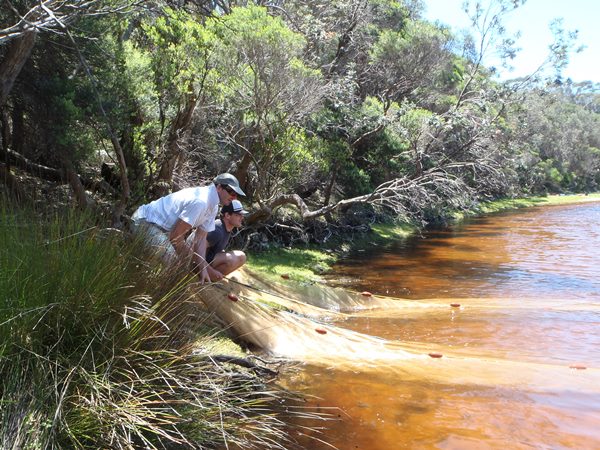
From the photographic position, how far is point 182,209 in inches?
177

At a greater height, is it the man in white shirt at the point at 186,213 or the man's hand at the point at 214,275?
the man in white shirt at the point at 186,213

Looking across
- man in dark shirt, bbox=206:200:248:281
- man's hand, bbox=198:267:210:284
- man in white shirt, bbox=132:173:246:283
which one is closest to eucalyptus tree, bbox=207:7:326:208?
man in dark shirt, bbox=206:200:248:281

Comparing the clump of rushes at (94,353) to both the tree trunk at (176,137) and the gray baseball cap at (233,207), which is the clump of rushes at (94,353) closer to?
the gray baseball cap at (233,207)

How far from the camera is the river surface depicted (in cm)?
379

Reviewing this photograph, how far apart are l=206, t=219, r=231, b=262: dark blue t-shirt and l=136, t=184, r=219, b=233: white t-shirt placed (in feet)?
3.97

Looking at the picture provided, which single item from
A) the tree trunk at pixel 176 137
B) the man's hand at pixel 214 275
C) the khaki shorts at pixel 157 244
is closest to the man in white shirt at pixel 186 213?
the man's hand at pixel 214 275

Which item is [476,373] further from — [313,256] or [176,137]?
[313,256]

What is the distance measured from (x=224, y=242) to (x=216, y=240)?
0.39ft

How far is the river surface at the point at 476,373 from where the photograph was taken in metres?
3.79

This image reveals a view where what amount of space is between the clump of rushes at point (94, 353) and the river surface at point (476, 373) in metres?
1.01

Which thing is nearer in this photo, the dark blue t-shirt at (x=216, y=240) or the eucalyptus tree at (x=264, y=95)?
the dark blue t-shirt at (x=216, y=240)

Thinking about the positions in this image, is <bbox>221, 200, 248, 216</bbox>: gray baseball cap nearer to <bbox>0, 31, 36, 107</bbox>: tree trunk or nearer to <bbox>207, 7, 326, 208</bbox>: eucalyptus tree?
<bbox>0, 31, 36, 107</bbox>: tree trunk

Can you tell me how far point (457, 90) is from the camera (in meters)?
26.8

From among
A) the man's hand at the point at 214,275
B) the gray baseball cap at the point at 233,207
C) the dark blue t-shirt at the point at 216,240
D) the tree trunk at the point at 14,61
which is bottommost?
the man's hand at the point at 214,275
